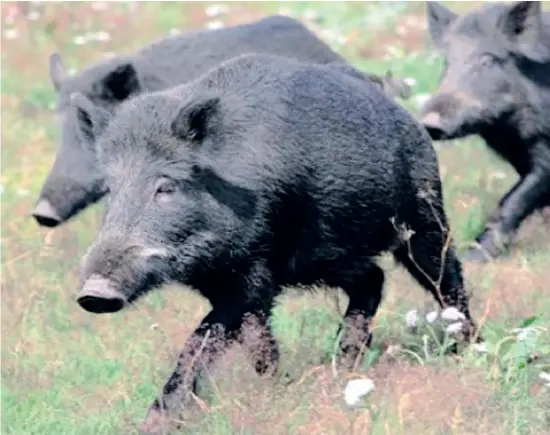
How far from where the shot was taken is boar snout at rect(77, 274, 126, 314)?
14.0 ft

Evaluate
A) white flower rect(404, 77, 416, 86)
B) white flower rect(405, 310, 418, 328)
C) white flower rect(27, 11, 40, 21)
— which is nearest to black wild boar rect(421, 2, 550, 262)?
white flower rect(404, 77, 416, 86)

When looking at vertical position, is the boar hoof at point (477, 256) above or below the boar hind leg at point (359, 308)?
below

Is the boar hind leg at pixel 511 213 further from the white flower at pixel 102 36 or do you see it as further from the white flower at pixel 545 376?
the white flower at pixel 102 36

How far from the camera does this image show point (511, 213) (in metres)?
7.32

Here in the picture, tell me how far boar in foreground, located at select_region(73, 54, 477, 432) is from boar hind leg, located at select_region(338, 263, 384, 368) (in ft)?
0.04

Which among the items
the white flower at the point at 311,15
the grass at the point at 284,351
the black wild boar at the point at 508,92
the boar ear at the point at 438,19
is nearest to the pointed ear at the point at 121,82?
the grass at the point at 284,351

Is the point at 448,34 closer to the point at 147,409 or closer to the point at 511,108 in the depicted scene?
the point at 511,108

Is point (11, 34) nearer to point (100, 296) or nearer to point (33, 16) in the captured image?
point (33, 16)

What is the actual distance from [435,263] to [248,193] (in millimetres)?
1141

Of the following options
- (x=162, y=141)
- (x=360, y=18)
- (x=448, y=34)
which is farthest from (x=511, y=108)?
(x=360, y=18)

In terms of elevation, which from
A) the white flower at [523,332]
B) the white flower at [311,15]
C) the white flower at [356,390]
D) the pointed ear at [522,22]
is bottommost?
the white flower at [311,15]

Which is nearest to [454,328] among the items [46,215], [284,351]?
[284,351]

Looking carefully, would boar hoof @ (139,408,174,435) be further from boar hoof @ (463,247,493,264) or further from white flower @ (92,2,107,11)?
white flower @ (92,2,107,11)

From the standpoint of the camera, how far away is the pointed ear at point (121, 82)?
749 cm
